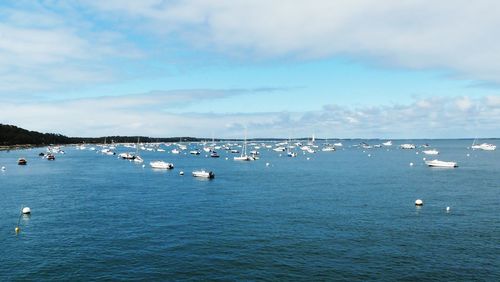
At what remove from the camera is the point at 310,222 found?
73625 millimetres

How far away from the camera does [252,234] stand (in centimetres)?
6544

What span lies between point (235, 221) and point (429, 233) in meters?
32.1

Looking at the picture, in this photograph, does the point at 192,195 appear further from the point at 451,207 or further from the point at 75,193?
the point at 451,207

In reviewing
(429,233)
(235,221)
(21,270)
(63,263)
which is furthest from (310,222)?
(21,270)

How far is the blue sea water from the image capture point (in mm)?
49719

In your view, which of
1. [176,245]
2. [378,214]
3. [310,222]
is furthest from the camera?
[378,214]

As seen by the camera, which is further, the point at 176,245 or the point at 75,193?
the point at 75,193

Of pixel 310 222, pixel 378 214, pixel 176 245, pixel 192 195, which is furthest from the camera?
pixel 192 195

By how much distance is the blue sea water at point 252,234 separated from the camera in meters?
49.7

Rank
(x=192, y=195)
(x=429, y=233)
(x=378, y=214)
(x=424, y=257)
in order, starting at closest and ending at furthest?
(x=424, y=257)
(x=429, y=233)
(x=378, y=214)
(x=192, y=195)

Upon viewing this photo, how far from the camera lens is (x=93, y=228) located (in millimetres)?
69562

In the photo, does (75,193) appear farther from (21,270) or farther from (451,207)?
(451,207)

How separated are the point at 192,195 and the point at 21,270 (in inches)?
2298

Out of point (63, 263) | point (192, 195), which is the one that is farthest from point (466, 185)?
point (63, 263)
